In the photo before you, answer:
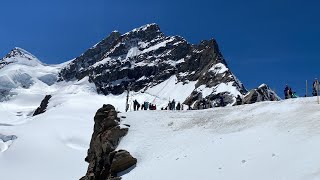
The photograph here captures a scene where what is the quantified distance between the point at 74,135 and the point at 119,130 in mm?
80466

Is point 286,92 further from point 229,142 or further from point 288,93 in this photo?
point 229,142

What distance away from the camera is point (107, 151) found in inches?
1352

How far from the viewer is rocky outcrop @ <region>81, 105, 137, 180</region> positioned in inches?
1233

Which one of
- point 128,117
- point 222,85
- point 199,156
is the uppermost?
point 222,85

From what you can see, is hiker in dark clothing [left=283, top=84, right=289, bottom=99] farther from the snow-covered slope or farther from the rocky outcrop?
the rocky outcrop

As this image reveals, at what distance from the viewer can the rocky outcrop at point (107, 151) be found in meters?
31.3

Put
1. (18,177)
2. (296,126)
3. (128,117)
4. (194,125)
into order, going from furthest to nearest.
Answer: (18,177), (128,117), (194,125), (296,126)

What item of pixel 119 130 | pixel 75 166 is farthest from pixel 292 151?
pixel 75 166

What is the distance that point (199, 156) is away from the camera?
27938 millimetres

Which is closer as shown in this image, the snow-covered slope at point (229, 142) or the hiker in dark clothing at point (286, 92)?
the snow-covered slope at point (229, 142)

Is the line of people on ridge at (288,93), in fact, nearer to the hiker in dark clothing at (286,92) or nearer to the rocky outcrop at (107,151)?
the hiker in dark clothing at (286,92)

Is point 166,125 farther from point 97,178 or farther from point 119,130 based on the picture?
point 97,178

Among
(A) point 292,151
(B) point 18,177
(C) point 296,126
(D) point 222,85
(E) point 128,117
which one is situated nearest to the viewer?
(A) point 292,151

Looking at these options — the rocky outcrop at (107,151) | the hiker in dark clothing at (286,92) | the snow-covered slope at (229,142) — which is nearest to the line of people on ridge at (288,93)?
the hiker in dark clothing at (286,92)
